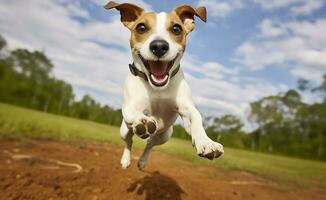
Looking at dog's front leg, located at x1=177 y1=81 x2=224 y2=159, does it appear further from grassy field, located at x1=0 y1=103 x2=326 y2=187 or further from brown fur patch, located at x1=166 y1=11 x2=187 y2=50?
grassy field, located at x1=0 y1=103 x2=326 y2=187

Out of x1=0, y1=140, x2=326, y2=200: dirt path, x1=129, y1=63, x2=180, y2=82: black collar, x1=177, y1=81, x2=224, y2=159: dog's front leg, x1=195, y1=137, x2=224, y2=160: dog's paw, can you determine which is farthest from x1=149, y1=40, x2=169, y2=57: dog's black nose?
x1=0, y1=140, x2=326, y2=200: dirt path

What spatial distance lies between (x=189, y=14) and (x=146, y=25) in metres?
0.83

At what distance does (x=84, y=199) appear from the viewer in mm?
Answer: 8039

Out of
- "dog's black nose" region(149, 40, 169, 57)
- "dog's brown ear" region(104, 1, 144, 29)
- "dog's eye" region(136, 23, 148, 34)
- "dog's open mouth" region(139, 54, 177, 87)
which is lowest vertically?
"dog's open mouth" region(139, 54, 177, 87)

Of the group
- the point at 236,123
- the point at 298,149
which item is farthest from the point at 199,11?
the point at 236,123

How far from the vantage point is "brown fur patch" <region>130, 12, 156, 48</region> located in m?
5.16

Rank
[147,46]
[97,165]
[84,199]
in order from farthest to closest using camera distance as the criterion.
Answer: [97,165] < [84,199] < [147,46]

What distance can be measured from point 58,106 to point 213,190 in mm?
65490

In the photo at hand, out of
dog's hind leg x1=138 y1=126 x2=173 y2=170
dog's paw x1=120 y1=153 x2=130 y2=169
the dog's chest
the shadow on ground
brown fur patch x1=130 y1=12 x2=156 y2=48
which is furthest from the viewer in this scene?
the shadow on ground

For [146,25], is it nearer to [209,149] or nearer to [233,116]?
[209,149]

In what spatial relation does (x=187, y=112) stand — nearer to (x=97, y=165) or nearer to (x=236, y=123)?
(x=97, y=165)

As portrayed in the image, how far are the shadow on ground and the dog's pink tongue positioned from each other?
405 cm

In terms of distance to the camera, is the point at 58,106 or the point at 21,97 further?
the point at 58,106

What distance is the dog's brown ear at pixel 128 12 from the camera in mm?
5523
